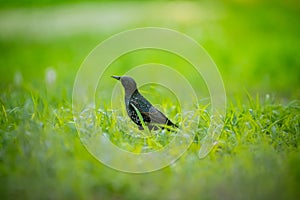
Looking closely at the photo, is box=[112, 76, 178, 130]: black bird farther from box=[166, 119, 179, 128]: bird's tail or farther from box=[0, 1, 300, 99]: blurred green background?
box=[0, 1, 300, 99]: blurred green background

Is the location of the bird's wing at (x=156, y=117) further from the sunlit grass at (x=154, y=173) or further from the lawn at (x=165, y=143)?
the sunlit grass at (x=154, y=173)

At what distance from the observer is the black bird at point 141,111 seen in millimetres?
4898

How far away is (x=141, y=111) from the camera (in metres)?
4.93

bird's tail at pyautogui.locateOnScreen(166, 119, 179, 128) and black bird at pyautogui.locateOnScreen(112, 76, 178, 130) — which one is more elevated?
bird's tail at pyautogui.locateOnScreen(166, 119, 179, 128)

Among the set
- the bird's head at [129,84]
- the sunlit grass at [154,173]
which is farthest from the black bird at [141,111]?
the sunlit grass at [154,173]

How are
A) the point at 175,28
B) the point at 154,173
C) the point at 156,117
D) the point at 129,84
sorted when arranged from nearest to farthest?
the point at 154,173, the point at 156,117, the point at 129,84, the point at 175,28

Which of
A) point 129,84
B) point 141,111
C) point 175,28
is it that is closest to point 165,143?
point 141,111

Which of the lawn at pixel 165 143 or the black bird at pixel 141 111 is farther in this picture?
the black bird at pixel 141 111

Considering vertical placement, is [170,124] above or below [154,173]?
above

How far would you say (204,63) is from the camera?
32.0 feet

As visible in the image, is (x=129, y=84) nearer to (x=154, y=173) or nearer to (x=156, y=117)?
(x=156, y=117)

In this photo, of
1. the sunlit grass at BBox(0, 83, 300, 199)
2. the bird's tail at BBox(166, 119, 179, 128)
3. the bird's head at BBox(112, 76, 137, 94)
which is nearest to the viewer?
the sunlit grass at BBox(0, 83, 300, 199)

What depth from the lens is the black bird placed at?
4.90 metres

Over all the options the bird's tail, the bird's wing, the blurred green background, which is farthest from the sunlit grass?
the blurred green background
